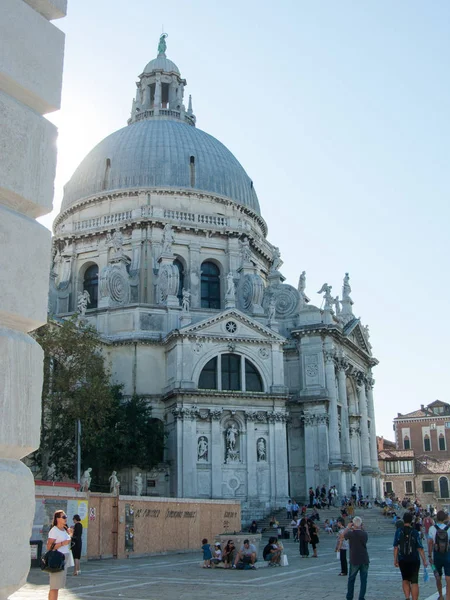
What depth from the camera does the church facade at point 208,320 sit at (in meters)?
43.7

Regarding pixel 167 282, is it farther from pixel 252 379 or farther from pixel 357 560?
pixel 357 560

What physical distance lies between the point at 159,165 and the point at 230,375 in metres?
18.1

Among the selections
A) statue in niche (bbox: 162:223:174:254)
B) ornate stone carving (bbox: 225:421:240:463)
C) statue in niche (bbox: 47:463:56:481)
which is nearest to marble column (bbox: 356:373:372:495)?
ornate stone carving (bbox: 225:421:240:463)

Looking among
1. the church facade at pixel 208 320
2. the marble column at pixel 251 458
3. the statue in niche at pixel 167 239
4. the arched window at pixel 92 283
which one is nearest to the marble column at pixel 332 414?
the church facade at pixel 208 320

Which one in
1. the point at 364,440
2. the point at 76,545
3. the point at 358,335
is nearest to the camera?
the point at 76,545

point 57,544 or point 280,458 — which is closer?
point 57,544

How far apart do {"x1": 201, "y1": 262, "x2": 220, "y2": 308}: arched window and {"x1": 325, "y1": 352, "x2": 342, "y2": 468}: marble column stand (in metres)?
8.96

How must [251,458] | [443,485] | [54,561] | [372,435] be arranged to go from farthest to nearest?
[443,485] → [372,435] → [251,458] → [54,561]

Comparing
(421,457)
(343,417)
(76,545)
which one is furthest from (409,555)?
(421,457)

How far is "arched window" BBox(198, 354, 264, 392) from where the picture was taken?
44406mm

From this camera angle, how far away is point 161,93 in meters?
64.7

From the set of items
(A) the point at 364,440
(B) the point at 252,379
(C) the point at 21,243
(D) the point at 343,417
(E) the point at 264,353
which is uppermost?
(E) the point at 264,353

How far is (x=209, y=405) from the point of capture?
4353 cm

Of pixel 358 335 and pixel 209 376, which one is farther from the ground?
pixel 358 335
